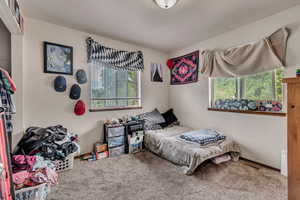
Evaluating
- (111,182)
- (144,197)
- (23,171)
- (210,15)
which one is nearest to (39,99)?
(23,171)

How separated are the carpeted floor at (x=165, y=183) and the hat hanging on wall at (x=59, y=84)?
133 centimetres

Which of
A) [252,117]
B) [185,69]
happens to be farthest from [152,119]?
[252,117]

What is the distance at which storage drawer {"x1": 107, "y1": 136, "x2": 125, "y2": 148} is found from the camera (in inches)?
109

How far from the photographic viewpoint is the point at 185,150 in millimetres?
2252

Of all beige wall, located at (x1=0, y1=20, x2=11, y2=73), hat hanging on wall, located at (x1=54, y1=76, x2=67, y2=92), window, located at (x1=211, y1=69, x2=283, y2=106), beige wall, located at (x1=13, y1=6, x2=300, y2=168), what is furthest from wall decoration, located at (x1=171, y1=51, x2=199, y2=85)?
beige wall, located at (x1=0, y1=20, x2=11, y2=73)

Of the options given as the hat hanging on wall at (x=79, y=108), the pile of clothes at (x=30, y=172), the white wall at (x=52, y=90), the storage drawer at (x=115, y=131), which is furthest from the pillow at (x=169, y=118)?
the pile of clothes at (x=30, y=172)

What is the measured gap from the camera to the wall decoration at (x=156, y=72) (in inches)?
147

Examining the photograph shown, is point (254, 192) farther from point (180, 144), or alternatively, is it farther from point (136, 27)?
point (136, 27)

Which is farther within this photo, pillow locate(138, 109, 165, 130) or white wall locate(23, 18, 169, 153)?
pillow locate(138, 109, 165, 130)

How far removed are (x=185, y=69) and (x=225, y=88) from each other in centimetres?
110

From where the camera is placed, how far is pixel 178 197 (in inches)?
63.4

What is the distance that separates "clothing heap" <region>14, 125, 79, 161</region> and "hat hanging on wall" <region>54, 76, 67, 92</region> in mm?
732

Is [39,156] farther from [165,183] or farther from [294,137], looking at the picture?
[294,137]

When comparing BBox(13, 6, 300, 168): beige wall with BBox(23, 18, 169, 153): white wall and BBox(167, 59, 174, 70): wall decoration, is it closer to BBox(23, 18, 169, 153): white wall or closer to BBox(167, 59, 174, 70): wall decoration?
BBox(23, 18, 169, 153): white wall
